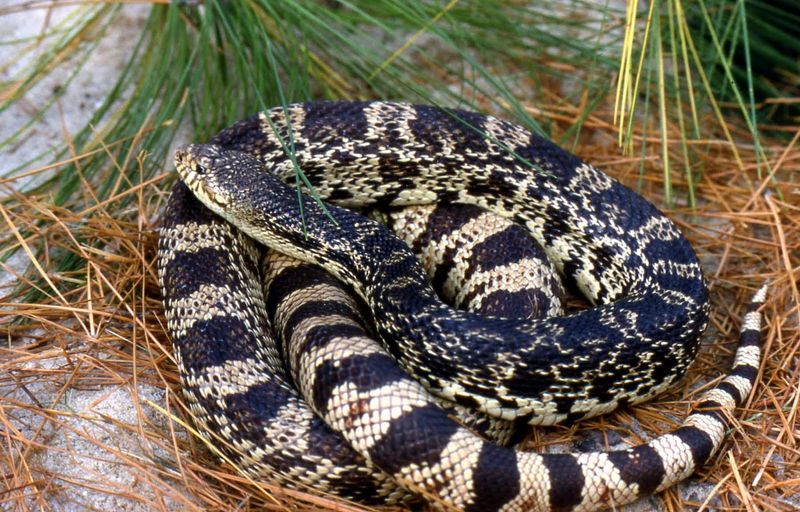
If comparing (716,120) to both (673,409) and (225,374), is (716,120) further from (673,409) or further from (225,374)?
(225,374)

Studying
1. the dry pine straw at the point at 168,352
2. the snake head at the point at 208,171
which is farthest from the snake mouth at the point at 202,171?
the dry pine straw at the point at 168,352

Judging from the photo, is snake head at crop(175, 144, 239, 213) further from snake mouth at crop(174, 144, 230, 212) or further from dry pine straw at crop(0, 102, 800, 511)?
dry pine straw at crop(0, 102, 800, 511)

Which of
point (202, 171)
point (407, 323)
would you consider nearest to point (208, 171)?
point (202, 171)

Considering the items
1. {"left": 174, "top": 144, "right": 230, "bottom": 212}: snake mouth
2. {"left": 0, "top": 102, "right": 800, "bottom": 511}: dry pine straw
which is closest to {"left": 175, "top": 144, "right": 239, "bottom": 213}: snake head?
{"left": 174, "top": 144, "right": 230, "bottom": 212}: snake mouth

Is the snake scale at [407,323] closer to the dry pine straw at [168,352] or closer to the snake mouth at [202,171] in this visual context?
the snake mouth at [202,171]

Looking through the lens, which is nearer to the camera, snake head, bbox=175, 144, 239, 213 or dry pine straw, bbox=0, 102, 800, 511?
dry pine straw, bbox=0, 102, 800, 511

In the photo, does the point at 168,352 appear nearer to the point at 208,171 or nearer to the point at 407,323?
the point at 208,171
